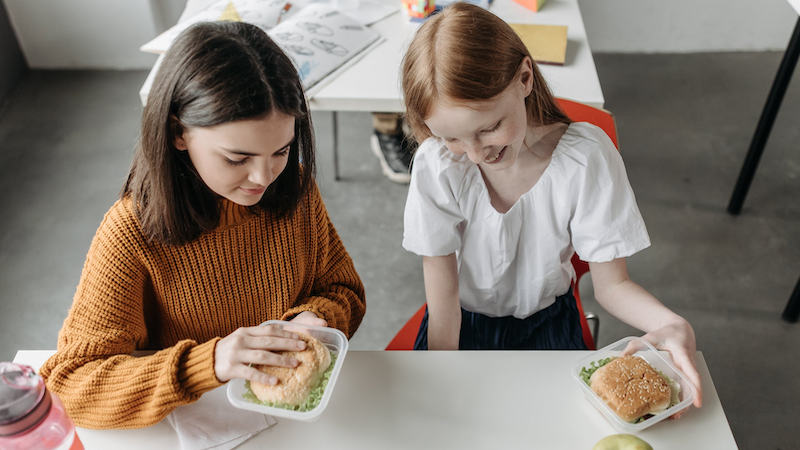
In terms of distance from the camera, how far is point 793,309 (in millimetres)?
2090

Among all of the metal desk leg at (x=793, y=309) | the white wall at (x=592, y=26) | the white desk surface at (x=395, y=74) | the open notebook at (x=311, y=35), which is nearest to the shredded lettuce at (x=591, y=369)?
the white desk surface at (x=395, y=74)

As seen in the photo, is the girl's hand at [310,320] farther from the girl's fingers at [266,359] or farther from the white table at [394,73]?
the white table at [394,73]

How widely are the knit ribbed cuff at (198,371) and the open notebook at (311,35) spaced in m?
0.87

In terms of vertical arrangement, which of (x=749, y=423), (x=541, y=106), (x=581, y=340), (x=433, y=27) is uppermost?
(x=433, y=27)

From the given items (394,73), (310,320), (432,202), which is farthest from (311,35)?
(310,320)

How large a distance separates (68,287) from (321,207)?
145 centimetres

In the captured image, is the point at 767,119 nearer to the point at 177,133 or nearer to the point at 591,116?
the point at 591,116

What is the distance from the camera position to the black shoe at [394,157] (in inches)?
103

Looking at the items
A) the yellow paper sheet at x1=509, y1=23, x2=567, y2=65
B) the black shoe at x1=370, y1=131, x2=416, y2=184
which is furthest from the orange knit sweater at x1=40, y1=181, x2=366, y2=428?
the black shoe at x1=370, y1=131, x2=416, y2=184

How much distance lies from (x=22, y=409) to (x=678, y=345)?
90 centimetres

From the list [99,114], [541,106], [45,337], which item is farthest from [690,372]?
[99,114]

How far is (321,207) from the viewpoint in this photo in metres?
1.21

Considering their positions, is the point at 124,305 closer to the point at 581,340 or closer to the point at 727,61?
the point at 581,340

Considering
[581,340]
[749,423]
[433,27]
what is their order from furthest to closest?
[749,423] < [581,340] < [433,27]
